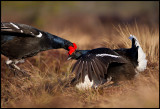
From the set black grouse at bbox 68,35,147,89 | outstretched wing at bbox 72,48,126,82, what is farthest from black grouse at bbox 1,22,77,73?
outstretched wing at bbox 72,48,126,82

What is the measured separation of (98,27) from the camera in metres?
17.8

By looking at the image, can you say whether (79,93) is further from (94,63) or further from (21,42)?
(21,42)

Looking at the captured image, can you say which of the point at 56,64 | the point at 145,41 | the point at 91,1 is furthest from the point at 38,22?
the point at 91,1

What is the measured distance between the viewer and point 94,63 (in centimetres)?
402

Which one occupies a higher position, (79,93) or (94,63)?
(94,63)

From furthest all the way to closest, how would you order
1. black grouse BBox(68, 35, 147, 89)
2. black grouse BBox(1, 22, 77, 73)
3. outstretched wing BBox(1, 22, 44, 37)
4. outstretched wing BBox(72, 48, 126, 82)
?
black grouse BBox(1, 22, 77, 73) < outstretched wing BBox(1, 22, 44, 37) < black grouse BBox(68, 35, 147, 89) < outstretched wing BBox(72, 48, 126, 82)

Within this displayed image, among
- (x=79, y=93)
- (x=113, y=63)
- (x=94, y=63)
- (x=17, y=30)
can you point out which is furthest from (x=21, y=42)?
(x=113, y=63)

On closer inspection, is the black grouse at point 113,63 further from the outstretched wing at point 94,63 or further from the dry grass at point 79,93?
the dry grass at point 79,93

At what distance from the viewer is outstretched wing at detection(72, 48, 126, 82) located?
12.9 feet

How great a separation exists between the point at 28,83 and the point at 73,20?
566 inches

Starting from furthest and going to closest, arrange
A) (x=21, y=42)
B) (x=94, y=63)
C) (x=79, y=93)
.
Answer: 1. (x=21, y=42)
2. (x=79, y=93)
3. (x=94, y=63)

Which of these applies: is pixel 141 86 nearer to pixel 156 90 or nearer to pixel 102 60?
pixel 156 90

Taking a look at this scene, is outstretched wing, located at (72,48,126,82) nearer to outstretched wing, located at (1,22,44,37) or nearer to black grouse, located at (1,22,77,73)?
black grouse, located at (1,22,77,73)

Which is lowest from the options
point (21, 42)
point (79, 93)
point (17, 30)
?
point (79, 93)
